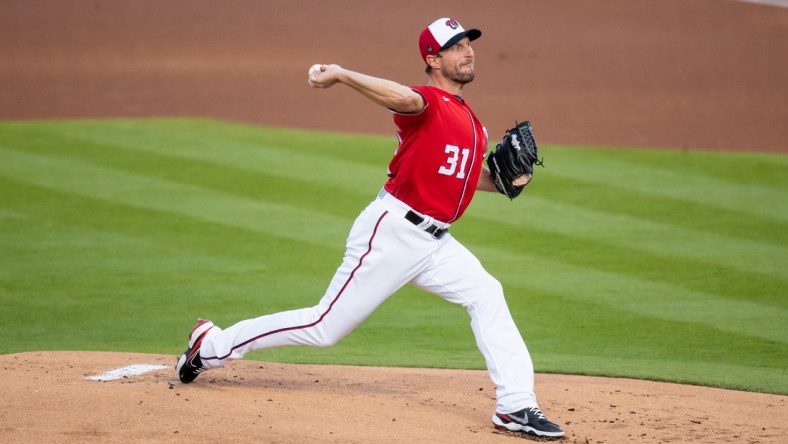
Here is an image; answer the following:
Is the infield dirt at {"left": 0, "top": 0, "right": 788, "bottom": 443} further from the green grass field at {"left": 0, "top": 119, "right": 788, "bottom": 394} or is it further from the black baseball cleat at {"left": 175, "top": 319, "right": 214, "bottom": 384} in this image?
the green grass field at {"left": 0, "top": 119, "right": 788, "bottom": 394}

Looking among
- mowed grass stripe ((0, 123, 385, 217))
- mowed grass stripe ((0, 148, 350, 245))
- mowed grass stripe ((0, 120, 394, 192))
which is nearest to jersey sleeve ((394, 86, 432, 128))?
mowed grass stripe ((0, 148, 350, 245))

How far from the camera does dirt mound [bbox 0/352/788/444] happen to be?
4.78m

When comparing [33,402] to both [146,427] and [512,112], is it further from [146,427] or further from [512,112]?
[512,112]

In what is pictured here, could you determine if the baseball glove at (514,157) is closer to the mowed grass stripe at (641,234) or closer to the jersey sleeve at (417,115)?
the jersey sleeve at (417,115)

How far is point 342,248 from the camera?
9.22 meters

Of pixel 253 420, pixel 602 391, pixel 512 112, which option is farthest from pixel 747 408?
pixel 512 112

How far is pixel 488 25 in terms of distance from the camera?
18594 mm

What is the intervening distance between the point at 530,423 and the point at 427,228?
98 centimetres

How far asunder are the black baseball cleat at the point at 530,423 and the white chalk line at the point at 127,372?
187 cm

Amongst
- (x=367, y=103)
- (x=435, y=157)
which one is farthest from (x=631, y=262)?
(x=367, y=103)

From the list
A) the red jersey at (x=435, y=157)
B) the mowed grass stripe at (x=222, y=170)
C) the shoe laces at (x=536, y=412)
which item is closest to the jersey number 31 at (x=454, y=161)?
the red jersey at (x=435, y=157)

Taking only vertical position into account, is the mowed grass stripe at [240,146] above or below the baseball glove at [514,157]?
above

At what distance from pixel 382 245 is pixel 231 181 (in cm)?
628

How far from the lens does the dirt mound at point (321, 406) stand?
478 centimetres
